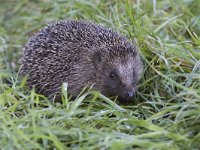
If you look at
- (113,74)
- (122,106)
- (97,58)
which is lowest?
(122,106)

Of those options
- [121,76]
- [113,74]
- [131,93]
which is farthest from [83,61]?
[131,93]

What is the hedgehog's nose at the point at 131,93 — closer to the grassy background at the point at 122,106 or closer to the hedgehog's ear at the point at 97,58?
the grassy background at the point at 122,106

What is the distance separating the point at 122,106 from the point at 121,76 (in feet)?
1.18

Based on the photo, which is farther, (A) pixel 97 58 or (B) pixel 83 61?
(B) pixel 83 61

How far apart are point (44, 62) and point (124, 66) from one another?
1.17 metres

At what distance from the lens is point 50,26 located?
7664 mm

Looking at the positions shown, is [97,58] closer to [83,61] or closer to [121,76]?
[83,61]

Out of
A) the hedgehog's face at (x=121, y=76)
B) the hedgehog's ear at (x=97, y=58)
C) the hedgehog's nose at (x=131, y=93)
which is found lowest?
the hedgehog's nose at (x=131, y=93)

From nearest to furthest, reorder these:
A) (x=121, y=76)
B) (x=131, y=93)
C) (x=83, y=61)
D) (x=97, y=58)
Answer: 1. (x=131, y=93)
2. (x=121, y=76)
3. (x=97, y=58)
4. (x=83, y=61)

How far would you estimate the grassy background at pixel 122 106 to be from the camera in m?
5.31

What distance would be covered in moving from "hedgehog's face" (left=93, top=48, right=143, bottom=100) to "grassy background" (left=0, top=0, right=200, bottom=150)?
0.19m

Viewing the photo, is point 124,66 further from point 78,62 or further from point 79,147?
point 79,147

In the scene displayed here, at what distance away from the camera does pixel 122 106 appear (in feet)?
21.4

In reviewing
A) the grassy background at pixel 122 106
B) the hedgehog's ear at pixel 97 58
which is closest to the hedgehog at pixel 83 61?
the hedgehog's ear at pixel 97 58
